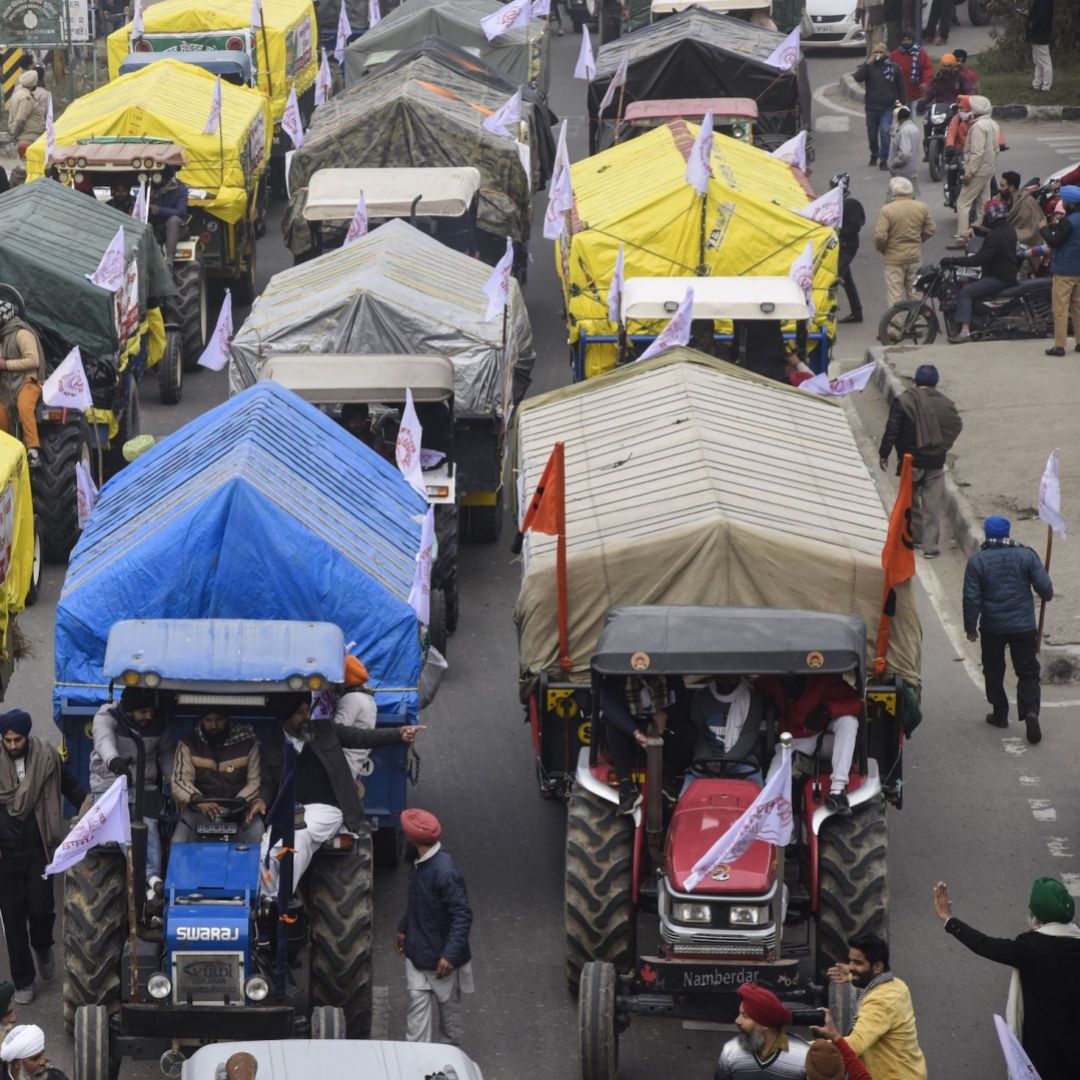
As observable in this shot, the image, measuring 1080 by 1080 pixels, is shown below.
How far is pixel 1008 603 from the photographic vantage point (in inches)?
590

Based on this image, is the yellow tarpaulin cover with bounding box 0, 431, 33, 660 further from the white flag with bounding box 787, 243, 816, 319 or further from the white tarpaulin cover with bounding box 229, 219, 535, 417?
the white flag with bounding box 787, 243, 816, 319

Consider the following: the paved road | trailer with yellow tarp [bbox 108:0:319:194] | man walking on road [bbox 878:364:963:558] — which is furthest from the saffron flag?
trailer with yellow tarp [bbox 108:0:319:194]

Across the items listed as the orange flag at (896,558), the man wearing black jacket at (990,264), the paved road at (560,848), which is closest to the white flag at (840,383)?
the paved road at (560,848)

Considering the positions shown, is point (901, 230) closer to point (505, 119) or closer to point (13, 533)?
point (505, 119)

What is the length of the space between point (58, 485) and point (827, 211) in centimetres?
780

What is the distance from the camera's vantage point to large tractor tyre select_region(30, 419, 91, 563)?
1811cm

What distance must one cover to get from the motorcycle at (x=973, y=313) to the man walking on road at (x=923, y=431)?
5493 mm

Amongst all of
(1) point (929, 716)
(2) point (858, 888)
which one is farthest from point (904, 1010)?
(1) point (929, 716)

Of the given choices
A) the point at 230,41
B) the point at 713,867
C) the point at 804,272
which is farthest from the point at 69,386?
the point at 230,41

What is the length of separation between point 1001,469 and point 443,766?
6.71 metres

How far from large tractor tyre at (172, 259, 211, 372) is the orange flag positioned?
1155cm

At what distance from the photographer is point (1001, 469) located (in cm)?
1970

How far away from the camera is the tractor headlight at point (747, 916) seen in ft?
35.6

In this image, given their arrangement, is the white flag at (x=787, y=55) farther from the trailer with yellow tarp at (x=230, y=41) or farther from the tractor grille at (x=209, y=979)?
the tractor grille at (x=209, y=979)
